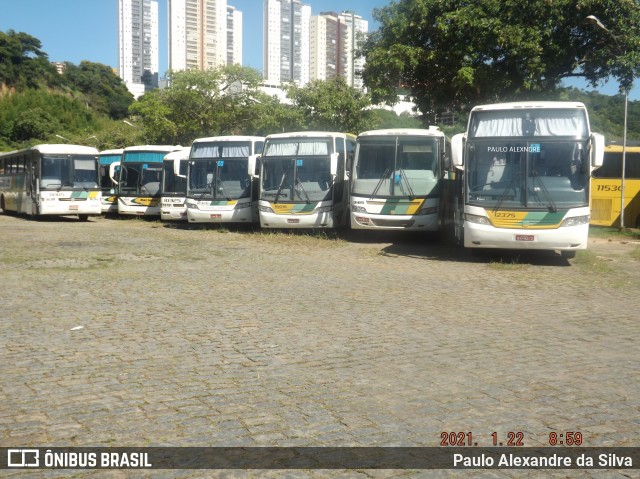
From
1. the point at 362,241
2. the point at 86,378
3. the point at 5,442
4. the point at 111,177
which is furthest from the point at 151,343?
the point at 111,177

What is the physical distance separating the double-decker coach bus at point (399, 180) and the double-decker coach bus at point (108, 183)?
53.1ft

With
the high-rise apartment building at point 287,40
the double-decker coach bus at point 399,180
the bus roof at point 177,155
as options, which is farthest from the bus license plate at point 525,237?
the high-rise apartment building at point 287,40

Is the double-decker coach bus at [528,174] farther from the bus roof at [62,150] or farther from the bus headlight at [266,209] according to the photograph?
the bus roof at [62,150]

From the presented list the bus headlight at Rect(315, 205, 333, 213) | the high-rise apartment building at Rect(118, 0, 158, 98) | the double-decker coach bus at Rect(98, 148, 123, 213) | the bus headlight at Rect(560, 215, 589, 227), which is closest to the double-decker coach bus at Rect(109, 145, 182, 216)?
the double-decker coach bus at Rect(98, 148, 123, 213)

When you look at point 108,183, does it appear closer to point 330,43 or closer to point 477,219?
point 477,219

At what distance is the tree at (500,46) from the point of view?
77.4 feet

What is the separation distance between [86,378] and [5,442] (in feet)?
5.13

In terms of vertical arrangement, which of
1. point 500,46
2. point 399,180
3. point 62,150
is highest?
point 500,46

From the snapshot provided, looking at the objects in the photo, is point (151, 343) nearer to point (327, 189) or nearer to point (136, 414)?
point (136, 414)

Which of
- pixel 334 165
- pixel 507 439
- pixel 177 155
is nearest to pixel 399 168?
pixel 334 165

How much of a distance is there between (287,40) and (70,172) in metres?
109

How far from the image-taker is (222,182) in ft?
78.7

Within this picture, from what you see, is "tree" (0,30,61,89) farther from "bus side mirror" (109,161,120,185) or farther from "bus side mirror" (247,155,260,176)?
"bus side mirror" (247,155,260,176)

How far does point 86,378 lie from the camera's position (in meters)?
6.32
